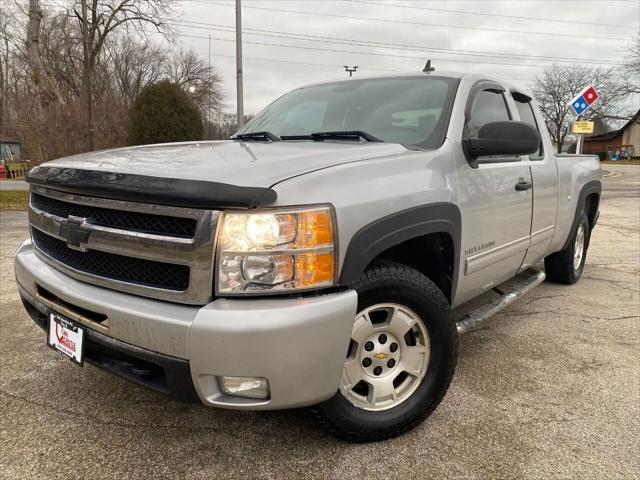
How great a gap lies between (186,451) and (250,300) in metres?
0.88

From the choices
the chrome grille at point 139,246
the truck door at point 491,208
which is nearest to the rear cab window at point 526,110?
the truck door at point 491,208

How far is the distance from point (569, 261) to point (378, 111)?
112 inches

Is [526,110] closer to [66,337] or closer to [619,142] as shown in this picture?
[66,337]

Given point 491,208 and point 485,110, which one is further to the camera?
point 485,110

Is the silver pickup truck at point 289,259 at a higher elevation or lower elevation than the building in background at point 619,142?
lower

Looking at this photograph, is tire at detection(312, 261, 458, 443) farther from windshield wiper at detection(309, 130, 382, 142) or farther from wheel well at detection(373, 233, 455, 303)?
windshield wiper at detection(309, 130, 382, 142)

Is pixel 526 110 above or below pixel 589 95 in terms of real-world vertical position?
below

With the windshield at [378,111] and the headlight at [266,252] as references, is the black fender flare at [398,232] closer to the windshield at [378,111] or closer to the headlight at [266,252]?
the headlight at [266,252]

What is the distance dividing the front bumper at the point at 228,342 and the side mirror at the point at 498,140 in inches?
49.6

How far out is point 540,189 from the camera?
11.1 ft

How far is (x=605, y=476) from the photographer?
6.37ft

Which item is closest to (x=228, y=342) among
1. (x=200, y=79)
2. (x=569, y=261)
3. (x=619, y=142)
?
(x=569, y=261)

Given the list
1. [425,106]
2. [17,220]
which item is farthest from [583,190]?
[17,220]

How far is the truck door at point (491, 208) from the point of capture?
101 inches
